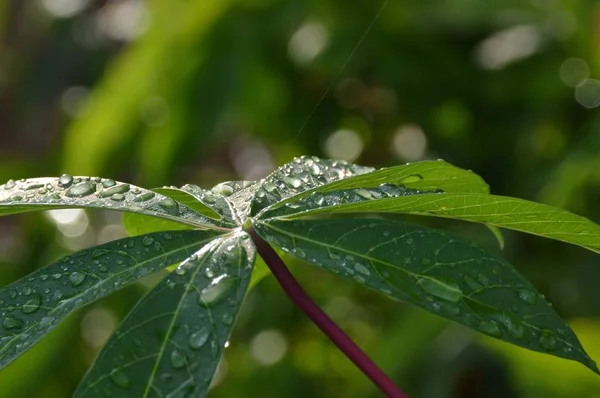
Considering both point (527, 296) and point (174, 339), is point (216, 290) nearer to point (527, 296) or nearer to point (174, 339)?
point (174, 339)

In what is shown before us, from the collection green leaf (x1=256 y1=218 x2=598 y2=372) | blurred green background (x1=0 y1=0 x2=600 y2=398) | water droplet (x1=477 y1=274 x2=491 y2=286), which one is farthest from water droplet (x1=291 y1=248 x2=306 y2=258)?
blurred green background (x1=0 y1=0 x2=600 y2=398)

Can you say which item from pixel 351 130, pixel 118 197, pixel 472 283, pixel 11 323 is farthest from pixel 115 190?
pixel 351 130

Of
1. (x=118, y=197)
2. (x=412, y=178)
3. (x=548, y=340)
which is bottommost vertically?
(x=548, y=340)

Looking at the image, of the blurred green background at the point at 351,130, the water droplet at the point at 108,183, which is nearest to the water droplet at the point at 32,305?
the water droplet at the point at 108,183

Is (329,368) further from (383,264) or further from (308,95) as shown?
(383,264)

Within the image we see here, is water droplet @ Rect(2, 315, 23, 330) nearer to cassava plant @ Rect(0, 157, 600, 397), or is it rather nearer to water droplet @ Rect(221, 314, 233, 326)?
cassava plant @ Rect(0, 157, 600, 397)

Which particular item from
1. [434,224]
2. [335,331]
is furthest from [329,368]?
[335,331]
